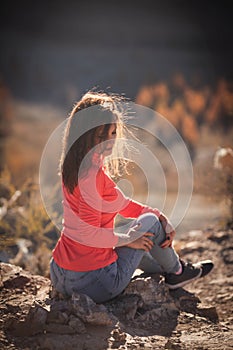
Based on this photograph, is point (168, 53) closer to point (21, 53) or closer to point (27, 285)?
point (21, 53)

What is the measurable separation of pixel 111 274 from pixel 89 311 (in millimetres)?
275

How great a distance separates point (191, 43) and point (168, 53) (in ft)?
4.53

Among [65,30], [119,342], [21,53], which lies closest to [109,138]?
[119,342]

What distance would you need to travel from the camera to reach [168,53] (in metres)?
24.5

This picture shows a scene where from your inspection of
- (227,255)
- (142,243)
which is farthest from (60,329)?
(227,255)

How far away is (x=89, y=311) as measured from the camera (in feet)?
10.1

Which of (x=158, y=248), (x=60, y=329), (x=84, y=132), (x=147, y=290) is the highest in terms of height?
(x=84, y=132)

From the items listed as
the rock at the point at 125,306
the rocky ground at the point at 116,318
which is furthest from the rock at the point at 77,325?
the rock at the point at 125,306

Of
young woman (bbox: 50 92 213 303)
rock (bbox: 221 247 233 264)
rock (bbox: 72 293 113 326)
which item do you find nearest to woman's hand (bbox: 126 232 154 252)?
young woman (bbox: 50 92 213 303)

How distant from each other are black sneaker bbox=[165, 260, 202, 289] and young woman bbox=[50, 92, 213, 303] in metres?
0.38

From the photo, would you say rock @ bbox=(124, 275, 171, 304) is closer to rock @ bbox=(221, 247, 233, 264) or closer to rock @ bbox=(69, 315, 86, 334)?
rock @ bbox=(69, 315, 86, 334)

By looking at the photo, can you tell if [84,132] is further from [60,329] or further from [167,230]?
[60,329]

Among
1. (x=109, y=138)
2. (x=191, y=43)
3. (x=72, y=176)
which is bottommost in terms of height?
(x=72, y=176)

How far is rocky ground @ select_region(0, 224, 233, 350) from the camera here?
9.65ft
